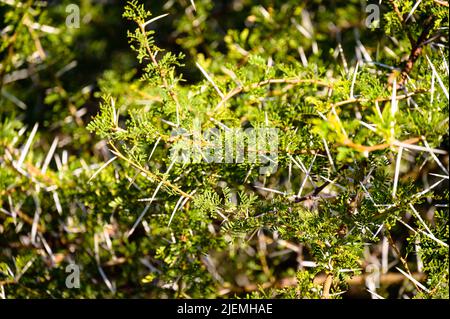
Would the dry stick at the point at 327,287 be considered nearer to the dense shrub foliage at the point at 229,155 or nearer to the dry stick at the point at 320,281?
the dense shrub foliage at the point at 229,155

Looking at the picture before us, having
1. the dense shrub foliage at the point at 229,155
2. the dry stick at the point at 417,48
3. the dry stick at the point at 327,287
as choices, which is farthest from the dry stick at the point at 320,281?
the dry stick at the point at 417,48

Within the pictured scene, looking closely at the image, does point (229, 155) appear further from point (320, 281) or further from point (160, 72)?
point (320, 281)

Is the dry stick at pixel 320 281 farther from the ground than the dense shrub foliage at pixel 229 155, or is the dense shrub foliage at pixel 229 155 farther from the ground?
the dense shrub foliage at pixel 229 155

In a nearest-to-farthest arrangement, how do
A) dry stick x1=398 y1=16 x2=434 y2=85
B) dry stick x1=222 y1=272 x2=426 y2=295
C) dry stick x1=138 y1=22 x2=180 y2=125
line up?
dry stick x1=138 y1=22 x2=180 y2=125
dry stick x1=398 y1=16 x2=434 y2=85
dry stick x1=222 y1=272 x2=426 y2=295

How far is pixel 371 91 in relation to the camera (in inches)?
39.4

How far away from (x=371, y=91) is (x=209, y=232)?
21.5 inches

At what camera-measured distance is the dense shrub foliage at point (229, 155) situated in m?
0.97

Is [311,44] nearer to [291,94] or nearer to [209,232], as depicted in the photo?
[291,94]

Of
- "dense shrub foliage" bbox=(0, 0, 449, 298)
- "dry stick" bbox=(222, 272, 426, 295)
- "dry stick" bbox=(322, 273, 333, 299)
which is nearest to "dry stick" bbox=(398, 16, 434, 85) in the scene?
"dense shrub foliage" bbox=(0, 0, 449, 298)

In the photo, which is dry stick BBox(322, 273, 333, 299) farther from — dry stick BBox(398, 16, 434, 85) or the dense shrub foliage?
dry stick BBox(398, 16, 434, 85)

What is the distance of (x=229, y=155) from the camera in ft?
3.36

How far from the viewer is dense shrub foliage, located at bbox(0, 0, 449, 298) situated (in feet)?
3.20

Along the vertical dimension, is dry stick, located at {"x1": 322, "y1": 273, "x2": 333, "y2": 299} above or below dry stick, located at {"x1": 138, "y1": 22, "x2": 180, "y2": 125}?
below

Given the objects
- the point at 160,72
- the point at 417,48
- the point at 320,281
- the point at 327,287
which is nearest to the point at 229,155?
the point at 160,72
